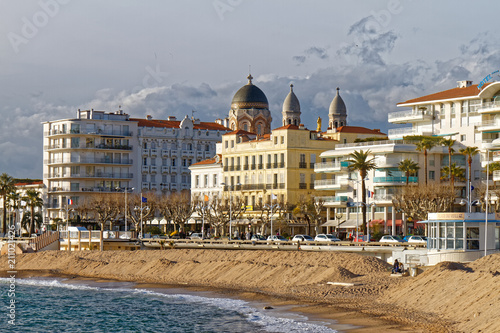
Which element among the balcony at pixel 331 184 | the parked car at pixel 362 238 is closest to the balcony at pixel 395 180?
the balcony at pixel 331 184

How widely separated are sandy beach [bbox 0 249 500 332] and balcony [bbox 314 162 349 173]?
32.3 meters

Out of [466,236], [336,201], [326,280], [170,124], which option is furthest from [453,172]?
[170,124]

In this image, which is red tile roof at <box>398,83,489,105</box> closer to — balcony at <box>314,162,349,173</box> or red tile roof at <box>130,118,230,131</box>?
balcony at <box>314,162,349,173</box>

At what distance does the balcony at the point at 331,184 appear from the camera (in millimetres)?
103200

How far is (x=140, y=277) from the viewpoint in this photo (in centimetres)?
6538

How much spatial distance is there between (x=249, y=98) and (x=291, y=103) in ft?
24.1

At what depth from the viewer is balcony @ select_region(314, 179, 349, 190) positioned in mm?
103200

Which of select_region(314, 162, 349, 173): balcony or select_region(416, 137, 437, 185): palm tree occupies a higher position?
select_region(416, 137, 437, 185): palm tree

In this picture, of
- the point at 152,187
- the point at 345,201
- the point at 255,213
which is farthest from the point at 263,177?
the point at 152,187

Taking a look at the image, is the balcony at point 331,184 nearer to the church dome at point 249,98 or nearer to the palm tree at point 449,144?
the palm tree at point 449,144

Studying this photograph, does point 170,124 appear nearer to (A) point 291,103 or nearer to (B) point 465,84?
(A) point 291,103

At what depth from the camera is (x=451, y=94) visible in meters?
103

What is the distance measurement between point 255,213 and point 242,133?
44.5 ft

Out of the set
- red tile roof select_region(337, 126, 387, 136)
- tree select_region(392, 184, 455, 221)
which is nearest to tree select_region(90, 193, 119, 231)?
red tile roof select_region(337, 126, 387, 136)
